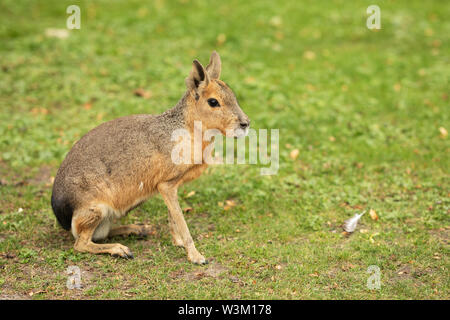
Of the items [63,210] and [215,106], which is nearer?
[215,106]

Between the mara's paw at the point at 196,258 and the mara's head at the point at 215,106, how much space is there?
110 centimetres

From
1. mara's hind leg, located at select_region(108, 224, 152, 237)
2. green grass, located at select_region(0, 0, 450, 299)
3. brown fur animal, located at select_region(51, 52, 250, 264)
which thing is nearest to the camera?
green grass, located at select_region(0, 0, 450, 299)

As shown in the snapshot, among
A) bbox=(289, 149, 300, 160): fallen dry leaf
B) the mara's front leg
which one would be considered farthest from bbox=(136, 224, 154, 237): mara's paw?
bbox=(289, 149, 300, 160): fallen dry leaf

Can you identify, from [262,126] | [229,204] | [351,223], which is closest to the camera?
[351,223]

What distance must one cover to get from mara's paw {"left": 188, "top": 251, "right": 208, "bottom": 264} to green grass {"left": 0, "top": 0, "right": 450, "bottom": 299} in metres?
0.11

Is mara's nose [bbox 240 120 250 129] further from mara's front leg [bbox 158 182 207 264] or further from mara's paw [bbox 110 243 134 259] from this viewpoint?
mara's paw [bbox 110 243 134 259]

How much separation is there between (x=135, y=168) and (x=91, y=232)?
698 mm

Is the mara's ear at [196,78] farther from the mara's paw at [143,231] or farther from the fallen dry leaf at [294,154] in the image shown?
the fallen dry leaf at [294,154]

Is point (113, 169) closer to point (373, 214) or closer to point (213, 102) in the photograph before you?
point (213, 102)

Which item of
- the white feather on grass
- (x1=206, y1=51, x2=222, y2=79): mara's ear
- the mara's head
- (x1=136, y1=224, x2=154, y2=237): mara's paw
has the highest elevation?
(x1=206, y1=51, x2=222, y2=79): mara's ear

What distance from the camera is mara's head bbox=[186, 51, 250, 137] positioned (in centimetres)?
472

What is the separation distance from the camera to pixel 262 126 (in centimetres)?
759

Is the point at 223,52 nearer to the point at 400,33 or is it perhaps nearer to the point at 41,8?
the point at 400,33

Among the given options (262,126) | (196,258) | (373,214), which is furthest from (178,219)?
(262,126)
